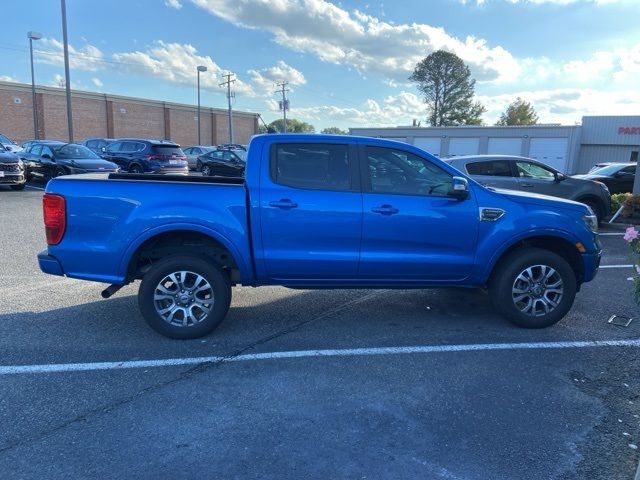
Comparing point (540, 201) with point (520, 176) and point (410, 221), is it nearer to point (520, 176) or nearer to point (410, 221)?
point (410, 221)

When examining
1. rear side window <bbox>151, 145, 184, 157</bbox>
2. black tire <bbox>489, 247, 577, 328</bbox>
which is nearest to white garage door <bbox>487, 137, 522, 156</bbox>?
rear side window <bbox>151, 145, 184, 157</bbox>

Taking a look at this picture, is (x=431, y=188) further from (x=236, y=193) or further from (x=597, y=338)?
(x=597, y=338)

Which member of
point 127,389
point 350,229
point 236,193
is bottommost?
point 127,389

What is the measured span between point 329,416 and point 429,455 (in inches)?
28.0

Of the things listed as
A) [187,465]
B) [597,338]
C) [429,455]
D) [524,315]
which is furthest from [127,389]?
[597,338]

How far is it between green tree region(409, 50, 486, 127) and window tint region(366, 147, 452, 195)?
2888 inches

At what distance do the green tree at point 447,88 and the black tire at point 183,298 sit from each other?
244ft

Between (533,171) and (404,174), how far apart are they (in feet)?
21.9

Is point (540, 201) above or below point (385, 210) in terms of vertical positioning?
above

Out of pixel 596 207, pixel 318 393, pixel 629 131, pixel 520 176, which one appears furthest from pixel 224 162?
pixel 629 131

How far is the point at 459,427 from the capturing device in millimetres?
3150

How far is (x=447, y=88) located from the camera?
241ft

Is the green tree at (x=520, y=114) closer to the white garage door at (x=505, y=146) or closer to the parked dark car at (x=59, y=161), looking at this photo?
the white garage door at (x=505, y=146)

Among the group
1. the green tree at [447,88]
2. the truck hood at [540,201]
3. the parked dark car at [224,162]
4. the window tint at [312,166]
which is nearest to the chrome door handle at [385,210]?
the window tint at [312,166]
